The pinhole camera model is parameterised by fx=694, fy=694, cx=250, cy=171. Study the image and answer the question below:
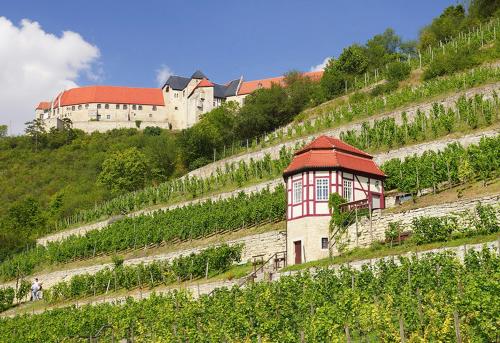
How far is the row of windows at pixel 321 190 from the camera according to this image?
29.5 meters

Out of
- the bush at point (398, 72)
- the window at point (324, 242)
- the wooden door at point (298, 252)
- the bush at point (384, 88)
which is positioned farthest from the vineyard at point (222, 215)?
the bush at point (398, 72)

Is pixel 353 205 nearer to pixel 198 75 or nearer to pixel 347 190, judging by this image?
pixel 347 190

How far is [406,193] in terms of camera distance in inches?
1259

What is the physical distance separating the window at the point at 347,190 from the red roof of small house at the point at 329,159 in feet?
1.87

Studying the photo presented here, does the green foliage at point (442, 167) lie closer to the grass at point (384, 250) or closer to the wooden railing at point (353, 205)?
the wooden railing at point (353, 205)

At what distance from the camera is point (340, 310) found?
16766mm

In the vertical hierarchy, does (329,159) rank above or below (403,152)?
below

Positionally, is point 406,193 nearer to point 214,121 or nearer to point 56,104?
point 214,121

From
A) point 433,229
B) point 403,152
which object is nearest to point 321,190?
point 433,229

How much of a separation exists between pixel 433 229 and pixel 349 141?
65.1 feet

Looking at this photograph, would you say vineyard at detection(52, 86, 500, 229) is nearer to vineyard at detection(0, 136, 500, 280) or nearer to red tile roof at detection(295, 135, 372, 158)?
vineyard at detection(0, 136, 500, 280)

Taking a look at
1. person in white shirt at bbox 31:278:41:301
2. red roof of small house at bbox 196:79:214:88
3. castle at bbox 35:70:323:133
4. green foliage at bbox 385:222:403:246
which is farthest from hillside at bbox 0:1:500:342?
castle at bbox 35:70:323:133

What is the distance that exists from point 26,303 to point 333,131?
22.2 meters

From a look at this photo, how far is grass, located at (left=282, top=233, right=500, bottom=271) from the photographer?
21.8 meters
